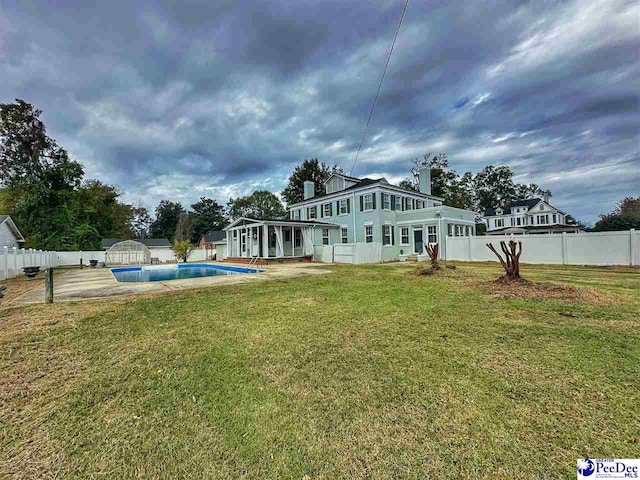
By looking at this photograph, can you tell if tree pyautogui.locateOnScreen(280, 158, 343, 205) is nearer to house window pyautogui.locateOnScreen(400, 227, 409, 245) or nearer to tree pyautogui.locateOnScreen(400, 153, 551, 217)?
house window pyautogui.locateOnScreen(400, 227, 409, 245)

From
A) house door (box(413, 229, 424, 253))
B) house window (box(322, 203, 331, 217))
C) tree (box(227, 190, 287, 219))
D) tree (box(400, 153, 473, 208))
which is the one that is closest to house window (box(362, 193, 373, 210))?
house window (box(322, 203, 331, 217))

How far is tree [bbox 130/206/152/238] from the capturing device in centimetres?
5581

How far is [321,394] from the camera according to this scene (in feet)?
8.85

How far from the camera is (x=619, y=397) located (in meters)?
2.47

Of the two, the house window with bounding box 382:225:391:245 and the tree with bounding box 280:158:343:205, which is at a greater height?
the tree with bounding box 280:158:343:205

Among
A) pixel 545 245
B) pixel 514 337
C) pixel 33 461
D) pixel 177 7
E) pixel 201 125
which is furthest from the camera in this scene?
pixel 201 125

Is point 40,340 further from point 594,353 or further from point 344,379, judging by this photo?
point 594,353

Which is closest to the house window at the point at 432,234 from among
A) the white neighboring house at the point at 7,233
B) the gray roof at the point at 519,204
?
the white neighboring house at the point at 7,233

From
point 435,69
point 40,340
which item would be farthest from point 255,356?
point 435,69

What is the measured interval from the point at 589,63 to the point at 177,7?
1598cm

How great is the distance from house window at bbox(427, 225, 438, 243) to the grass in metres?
15.1

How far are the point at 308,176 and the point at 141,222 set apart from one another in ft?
142

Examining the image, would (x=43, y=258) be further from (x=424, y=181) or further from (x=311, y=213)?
(x=424, y=181)

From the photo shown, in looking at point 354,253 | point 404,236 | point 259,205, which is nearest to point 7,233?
point 354,253
